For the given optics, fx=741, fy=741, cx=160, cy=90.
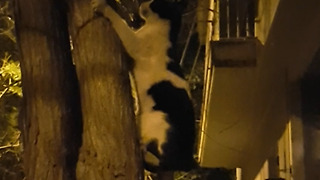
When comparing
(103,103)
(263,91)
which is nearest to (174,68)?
(103,103)

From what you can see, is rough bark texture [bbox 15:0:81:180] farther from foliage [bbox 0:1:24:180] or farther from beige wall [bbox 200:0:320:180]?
foliage [bbox 0:1:24:180]

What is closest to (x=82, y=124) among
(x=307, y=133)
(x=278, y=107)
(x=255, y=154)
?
(x=307, y=133)

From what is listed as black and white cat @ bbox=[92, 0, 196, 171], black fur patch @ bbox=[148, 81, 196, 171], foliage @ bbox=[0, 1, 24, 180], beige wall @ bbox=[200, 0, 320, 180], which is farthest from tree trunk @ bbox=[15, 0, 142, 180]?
foliage @ bbox=[0, 1, 24, 180]

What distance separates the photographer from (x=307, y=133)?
5.27m

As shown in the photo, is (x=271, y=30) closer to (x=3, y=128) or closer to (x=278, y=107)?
(x=278, y=107)

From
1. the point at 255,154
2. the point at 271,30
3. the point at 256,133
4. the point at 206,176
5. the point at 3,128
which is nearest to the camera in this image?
the point at 271,30

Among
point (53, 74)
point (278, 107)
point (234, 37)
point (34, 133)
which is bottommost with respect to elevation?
point (34, 133)

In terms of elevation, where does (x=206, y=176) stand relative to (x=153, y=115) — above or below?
above

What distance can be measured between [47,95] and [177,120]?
768mm

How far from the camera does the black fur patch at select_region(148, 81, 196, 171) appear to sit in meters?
3.61

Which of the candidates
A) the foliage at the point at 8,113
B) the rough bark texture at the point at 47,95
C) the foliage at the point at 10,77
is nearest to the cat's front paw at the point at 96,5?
the rough bark texture at the point at 47,95

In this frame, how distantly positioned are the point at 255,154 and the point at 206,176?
19.2 ft

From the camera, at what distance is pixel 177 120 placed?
367cm

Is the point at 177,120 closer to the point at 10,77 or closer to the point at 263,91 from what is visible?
the point at 263,91
